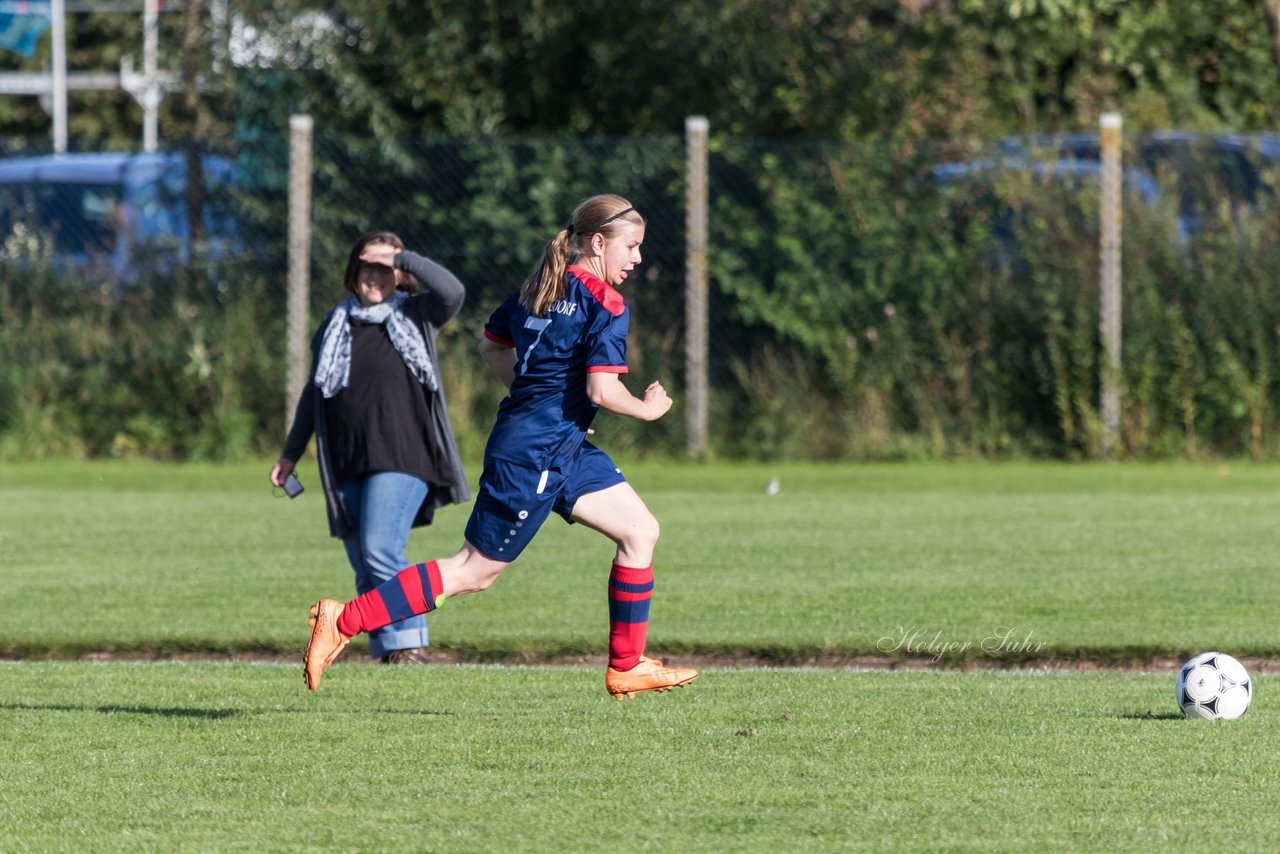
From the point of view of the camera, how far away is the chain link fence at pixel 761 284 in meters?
16.4

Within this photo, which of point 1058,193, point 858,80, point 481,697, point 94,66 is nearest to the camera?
point 481,697

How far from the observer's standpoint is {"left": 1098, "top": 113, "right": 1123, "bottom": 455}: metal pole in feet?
53.5

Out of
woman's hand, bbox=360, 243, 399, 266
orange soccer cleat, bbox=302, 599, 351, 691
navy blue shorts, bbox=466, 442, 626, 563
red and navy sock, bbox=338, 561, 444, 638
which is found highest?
woman's hand, bbox=360, 243, 399, 266

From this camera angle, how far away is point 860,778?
5555mm

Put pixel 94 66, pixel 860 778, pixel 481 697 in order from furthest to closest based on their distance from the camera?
pixel 94 66 < pixel 481 697 < pixel 860 778

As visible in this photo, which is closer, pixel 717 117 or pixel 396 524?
pixel 396 524

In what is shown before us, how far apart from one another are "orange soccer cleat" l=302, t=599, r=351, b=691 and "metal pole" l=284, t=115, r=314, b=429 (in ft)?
34.9

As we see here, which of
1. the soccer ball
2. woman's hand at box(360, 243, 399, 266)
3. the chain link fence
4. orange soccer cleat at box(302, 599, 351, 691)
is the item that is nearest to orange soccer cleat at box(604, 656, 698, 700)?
orange soccer cleat at box(302, 599, 351, 691)

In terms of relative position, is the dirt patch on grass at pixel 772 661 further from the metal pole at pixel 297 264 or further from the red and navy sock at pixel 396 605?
the metal pole at pixel 297 264

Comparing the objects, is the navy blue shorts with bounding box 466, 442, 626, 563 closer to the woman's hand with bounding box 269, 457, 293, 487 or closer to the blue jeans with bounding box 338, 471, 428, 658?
the blue jeans with bounding box 338, 471, 428, 658

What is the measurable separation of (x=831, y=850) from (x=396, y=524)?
12.6 feet

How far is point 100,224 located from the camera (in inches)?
695

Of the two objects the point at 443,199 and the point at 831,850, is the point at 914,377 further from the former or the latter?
the point at 831,850

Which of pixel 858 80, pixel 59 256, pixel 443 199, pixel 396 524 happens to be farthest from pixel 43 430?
pixel 396 524
